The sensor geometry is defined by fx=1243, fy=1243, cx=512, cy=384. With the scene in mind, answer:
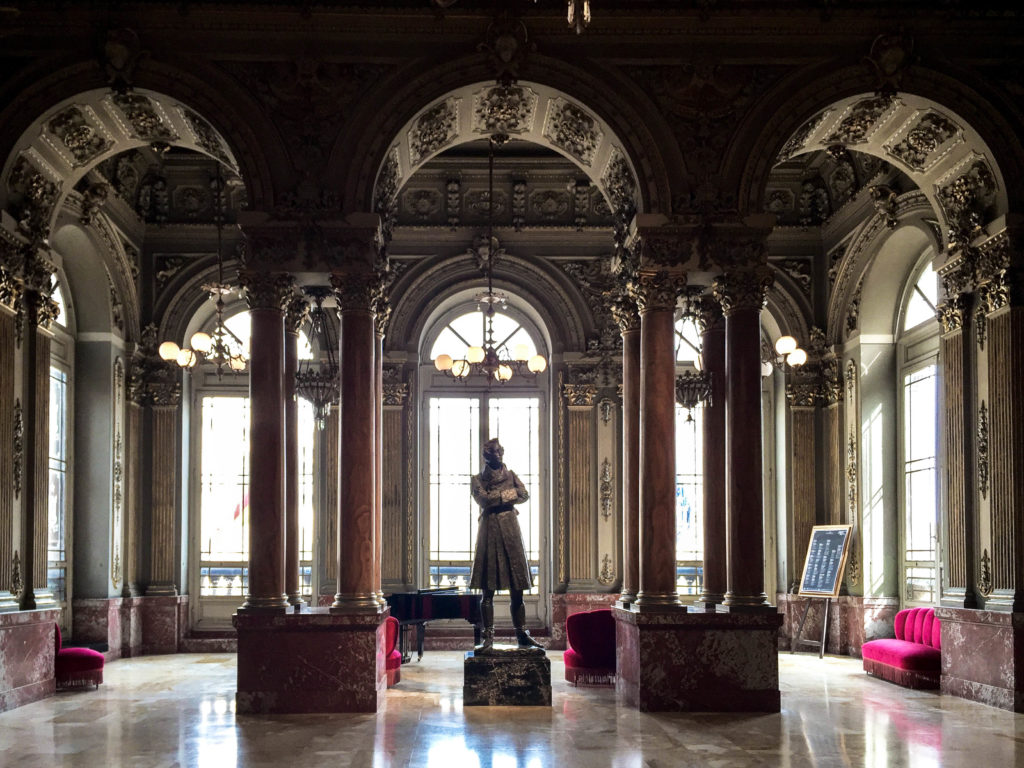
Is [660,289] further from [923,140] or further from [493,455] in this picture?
[923,140]

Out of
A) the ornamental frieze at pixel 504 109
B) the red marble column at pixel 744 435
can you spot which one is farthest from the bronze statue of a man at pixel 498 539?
the ornamental frieze at pixel 504 109

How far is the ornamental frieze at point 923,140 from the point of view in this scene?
1231 cm

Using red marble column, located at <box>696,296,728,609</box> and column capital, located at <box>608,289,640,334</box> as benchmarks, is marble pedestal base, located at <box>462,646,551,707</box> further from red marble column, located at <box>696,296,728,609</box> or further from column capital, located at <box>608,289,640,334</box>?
column capital, located at <box>608,289,640,334</box>

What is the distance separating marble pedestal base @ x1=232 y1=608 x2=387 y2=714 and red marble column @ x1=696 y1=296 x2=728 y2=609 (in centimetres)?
350

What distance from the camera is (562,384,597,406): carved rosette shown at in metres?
18.4

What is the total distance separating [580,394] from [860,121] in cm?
694

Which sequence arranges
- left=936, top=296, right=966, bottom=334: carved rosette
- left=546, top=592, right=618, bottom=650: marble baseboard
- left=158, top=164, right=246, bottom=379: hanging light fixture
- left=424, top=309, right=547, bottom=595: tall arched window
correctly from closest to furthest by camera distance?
left=936, top=296, right=966, bottom=334: carved rosette
left=158, top=164, right=246, bottom=379: hanging light fixture
left=546, top=592, right=618, bottom=650: marble baseboard
left=424, top=309, right=547, bottom=595: tall arched window

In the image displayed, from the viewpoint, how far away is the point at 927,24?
11844mm

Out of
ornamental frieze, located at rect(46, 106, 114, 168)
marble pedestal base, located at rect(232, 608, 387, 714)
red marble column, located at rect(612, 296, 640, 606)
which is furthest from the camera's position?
red marble column, located at rect(612, 296, 640, 606)

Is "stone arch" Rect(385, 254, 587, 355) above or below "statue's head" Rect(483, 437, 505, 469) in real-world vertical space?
above

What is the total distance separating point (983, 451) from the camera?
12.4 metres

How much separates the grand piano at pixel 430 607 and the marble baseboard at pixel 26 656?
4.26 m

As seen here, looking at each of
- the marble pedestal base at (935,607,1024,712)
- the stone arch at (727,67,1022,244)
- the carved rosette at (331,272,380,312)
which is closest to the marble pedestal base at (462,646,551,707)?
the carved rosette at (331,272,380,312)

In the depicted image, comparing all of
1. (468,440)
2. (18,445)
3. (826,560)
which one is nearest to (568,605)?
(468,440)
